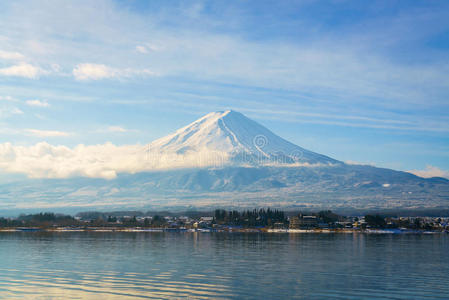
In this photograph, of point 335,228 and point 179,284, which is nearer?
point 179,284

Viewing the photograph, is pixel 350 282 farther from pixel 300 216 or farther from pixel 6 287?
pixel 300 216

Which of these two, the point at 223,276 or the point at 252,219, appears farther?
the point at 252,219

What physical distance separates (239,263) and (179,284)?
1211 cm

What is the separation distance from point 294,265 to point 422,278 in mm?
10297

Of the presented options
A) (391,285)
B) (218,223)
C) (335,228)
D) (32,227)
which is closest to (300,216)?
(335,228)

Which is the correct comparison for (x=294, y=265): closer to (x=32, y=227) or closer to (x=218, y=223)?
(x=218, y=223)

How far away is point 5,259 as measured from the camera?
47406 mm

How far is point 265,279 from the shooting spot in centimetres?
3422

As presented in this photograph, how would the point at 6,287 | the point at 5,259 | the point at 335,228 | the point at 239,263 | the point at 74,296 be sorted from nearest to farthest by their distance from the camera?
the point at 74,296 < the point at 6,287 < the point at 239,263 < the point at 5,259 < the point at 335,228

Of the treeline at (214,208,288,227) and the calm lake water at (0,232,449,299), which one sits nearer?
the calm lake water at (0,232,449,299)

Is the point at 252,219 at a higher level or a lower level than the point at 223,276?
higher

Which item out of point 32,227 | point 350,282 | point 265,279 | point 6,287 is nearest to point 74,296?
point 6,287

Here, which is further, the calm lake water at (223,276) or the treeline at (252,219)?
the treeline at (252,219)

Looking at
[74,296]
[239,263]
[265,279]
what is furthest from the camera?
[239,263]
